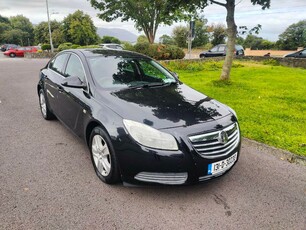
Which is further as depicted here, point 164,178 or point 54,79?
point 54,79

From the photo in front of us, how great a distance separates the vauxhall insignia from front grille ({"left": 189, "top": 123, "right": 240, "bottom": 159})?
1 cm

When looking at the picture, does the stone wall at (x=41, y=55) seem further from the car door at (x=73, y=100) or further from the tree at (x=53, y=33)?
the car door at (x=73, y=100)

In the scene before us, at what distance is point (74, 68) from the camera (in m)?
4.02

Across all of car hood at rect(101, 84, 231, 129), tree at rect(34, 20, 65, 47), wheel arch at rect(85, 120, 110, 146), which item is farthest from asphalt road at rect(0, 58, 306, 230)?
tree at rect(34, 20, 65, 47)

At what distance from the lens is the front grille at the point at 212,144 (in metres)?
2.60

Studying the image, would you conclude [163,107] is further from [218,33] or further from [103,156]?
[218,33]

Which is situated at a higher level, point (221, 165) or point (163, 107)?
point (163, 107)

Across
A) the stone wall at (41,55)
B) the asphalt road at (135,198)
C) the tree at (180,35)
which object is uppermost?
the tree at (180,35)

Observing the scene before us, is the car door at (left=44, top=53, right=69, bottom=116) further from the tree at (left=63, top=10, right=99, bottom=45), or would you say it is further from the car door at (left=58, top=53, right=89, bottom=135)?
the tree at (left=63, top=10, right=99, bottom=45)

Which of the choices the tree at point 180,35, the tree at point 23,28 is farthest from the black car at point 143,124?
the tree at point 23,28

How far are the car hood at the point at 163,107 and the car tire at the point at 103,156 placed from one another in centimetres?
35

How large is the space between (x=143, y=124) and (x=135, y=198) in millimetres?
860

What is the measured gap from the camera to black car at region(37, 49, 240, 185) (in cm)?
257

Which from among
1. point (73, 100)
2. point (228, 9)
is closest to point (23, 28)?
point (228, 9)
